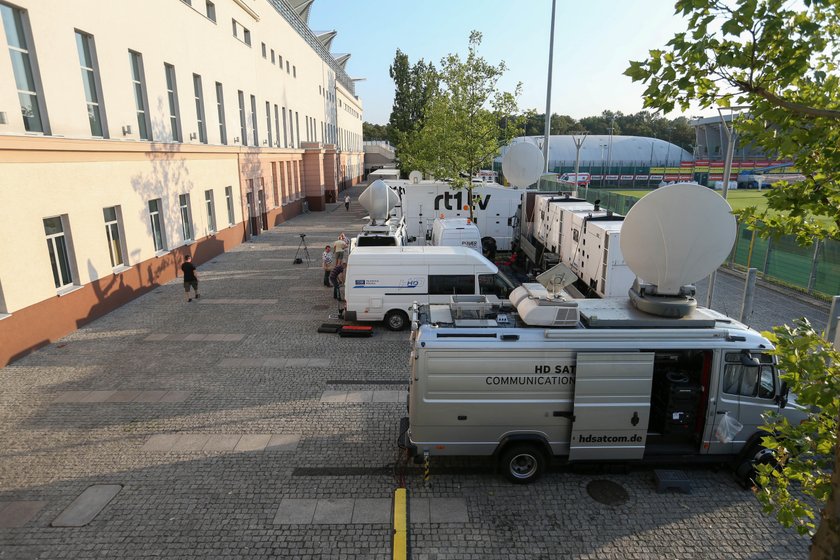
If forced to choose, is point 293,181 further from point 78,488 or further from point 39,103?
point 78,488

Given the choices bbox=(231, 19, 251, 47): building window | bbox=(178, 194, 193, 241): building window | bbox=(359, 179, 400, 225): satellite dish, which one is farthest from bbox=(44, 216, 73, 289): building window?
bbox=(231, 19, 251, 47): building window

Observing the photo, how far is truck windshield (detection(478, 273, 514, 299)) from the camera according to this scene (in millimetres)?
12477

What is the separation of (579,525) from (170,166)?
1826 centimetres

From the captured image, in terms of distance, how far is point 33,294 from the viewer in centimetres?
1141

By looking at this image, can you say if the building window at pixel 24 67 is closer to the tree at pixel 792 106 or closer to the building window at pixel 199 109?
the building window at pixel 199 109

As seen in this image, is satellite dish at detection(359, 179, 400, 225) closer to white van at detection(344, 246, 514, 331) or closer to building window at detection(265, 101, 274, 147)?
white van at detection(344, 246, 514, 331)

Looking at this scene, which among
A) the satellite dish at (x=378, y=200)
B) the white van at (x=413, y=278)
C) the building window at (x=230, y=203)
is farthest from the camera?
the building window at (x=230, y=203)

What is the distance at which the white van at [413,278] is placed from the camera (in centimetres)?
1244

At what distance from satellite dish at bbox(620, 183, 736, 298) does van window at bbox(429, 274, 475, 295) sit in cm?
594

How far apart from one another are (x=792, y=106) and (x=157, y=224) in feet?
61.8

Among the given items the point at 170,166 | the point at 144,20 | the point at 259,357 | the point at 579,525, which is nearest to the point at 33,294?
the point at 259,357

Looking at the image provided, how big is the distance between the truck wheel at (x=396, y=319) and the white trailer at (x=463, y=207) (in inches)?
403

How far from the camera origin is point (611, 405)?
6480 millimetres

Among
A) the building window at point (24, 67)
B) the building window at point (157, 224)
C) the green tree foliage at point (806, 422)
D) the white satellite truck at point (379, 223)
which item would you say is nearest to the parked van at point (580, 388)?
the green tree foliage at point (806, 422)
